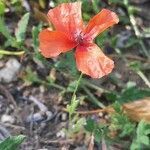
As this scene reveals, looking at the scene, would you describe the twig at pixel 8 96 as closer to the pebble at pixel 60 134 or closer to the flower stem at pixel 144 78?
the pebble at pixel 60 134

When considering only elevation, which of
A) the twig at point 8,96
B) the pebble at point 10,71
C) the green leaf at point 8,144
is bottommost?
the green leaf at point 8,144

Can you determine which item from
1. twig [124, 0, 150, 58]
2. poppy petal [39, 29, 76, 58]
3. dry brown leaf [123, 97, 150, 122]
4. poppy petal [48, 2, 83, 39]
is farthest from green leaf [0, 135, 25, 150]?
twig [124, 0, 150, 58]

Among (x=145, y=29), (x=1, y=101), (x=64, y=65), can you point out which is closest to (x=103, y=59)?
(x=64, y=65)

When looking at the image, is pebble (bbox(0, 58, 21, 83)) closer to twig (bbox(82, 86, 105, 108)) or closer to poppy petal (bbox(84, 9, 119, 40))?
twig (bbox(82, 86, 105, 108))

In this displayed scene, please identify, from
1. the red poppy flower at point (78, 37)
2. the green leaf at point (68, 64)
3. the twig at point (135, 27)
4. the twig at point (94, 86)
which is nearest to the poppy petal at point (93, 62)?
the red poppy flower at point (78, 37)

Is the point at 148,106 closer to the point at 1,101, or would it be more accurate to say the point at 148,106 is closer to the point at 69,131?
the point at 69,131

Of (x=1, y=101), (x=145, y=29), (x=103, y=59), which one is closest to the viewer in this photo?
(x=103, y=59)
